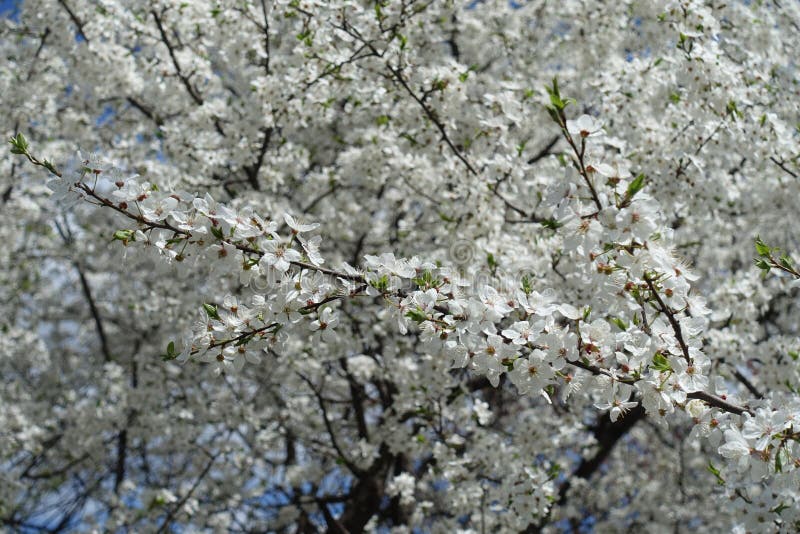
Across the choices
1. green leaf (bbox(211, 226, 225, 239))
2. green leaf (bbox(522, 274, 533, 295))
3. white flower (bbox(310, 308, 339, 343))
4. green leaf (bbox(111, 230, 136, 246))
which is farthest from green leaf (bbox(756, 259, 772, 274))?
green leaf (bbox(111, 230, 136, 246))

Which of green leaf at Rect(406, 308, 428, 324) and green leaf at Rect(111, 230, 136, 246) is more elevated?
green leaf at Rect(406, 308, 428, 324)

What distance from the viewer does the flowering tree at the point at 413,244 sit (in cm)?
275

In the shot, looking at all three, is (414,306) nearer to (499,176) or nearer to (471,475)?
(499,176)

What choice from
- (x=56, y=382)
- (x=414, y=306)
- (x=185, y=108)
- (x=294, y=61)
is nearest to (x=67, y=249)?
(x=56, y=382)

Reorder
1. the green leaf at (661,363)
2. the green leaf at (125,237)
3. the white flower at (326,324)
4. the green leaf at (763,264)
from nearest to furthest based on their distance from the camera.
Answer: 1. the green leaf at (661,363)
2. the green leaf at (125,237)
3. the white flower at (326,324)
4. the green leaf at (763,264)

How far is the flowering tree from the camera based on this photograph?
9.04ft

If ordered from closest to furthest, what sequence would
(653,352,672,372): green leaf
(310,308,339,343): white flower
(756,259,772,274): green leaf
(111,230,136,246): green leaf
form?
(653,352,672,372): green leaf
(111,230,136,246): green leaf
(310,308,339,343): white flower
(756,259,772,274): green leaf

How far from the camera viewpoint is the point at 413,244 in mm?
6820

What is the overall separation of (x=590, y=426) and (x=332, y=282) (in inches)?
279

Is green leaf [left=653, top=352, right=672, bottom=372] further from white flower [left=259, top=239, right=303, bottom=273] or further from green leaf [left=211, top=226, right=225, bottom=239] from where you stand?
green leaf [left=211, top=226, right=225, bottom=239]

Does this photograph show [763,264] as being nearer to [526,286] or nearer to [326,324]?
[526,286]

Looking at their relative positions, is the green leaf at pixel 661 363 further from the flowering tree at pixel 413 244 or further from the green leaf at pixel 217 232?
the green leaf at pixel 217 232

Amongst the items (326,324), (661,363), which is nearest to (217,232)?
(326,324)

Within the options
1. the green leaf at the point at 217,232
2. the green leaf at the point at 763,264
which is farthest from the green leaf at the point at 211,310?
the green leaf at the point at 763,264
